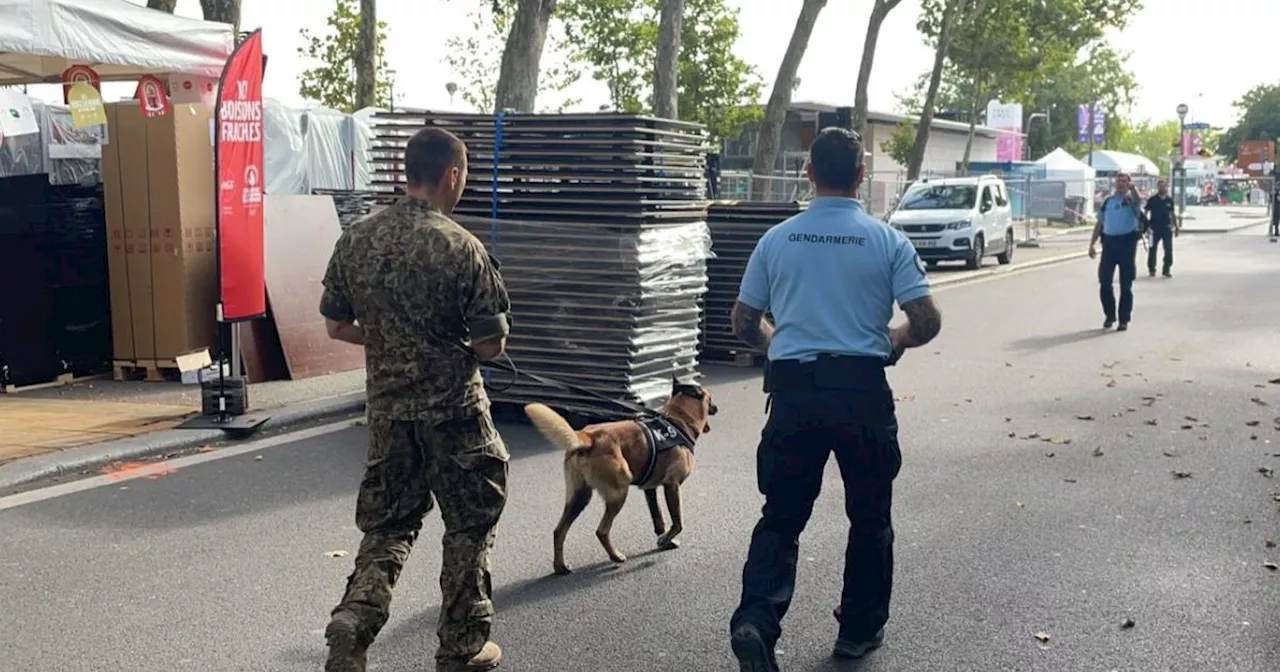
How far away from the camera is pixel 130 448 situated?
845 cm

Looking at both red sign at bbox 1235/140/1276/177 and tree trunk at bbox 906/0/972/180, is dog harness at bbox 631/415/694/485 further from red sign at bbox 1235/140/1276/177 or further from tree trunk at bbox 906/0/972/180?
red sign at bbox 1235/140/1276/177

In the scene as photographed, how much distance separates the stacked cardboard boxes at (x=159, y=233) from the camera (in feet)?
36.6

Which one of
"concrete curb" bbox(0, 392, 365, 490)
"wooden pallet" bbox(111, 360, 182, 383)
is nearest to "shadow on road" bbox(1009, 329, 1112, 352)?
"concrete curb" bbox(0, 392, 365, 490)

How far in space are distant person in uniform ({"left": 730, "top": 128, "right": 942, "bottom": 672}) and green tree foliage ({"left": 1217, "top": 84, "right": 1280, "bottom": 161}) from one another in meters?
119

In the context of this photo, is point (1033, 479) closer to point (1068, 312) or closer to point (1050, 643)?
point (1050, 643)

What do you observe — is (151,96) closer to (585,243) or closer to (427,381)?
(585,243)

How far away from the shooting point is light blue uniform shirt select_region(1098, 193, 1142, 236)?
608 inches

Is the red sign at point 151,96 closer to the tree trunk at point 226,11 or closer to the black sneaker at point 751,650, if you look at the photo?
the tree trunk at point 226,11

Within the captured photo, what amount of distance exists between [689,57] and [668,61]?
79.6 feet

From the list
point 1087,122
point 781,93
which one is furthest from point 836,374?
point 1087,122

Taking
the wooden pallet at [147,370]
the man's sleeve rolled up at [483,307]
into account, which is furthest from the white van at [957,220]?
the man's sleeve rolled up at [483,307]

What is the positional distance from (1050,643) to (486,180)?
6028 millimetres

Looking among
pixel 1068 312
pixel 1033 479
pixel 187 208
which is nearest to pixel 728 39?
pixel 1068 312

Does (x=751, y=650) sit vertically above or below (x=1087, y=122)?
below
